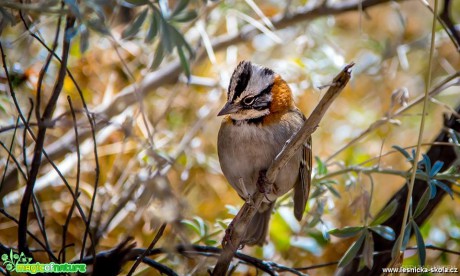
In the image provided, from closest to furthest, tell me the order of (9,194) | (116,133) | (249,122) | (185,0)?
1. (185,0)
2. (249,122)
3. (9,194)
4. (116,133)

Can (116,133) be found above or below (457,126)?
above

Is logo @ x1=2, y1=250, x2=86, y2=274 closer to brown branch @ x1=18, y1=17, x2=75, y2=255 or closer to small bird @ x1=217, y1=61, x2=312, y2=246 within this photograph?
brown branch @ x1=18, y1=17, x2=75, y2=255

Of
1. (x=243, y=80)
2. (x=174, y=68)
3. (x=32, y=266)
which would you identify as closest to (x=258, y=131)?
(x=243, y=80)

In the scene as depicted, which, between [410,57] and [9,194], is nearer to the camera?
[9,194]

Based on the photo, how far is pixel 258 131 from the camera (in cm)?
292

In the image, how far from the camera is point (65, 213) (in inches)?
149

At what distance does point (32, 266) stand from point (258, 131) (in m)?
1.20

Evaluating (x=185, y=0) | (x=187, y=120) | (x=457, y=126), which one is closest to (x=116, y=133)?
(x=187, y=120)

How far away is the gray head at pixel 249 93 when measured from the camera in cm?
284

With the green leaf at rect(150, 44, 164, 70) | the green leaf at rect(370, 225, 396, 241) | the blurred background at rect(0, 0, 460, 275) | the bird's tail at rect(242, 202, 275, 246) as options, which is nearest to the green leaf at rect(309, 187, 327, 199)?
the blurred background at rect(0, 0, 460, 275)

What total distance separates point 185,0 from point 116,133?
159 centimetres

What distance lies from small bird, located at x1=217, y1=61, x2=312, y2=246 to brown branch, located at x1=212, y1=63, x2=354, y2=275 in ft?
1.31

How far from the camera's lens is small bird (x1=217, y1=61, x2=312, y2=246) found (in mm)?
2879

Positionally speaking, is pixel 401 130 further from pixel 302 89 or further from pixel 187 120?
pixel 187 120
